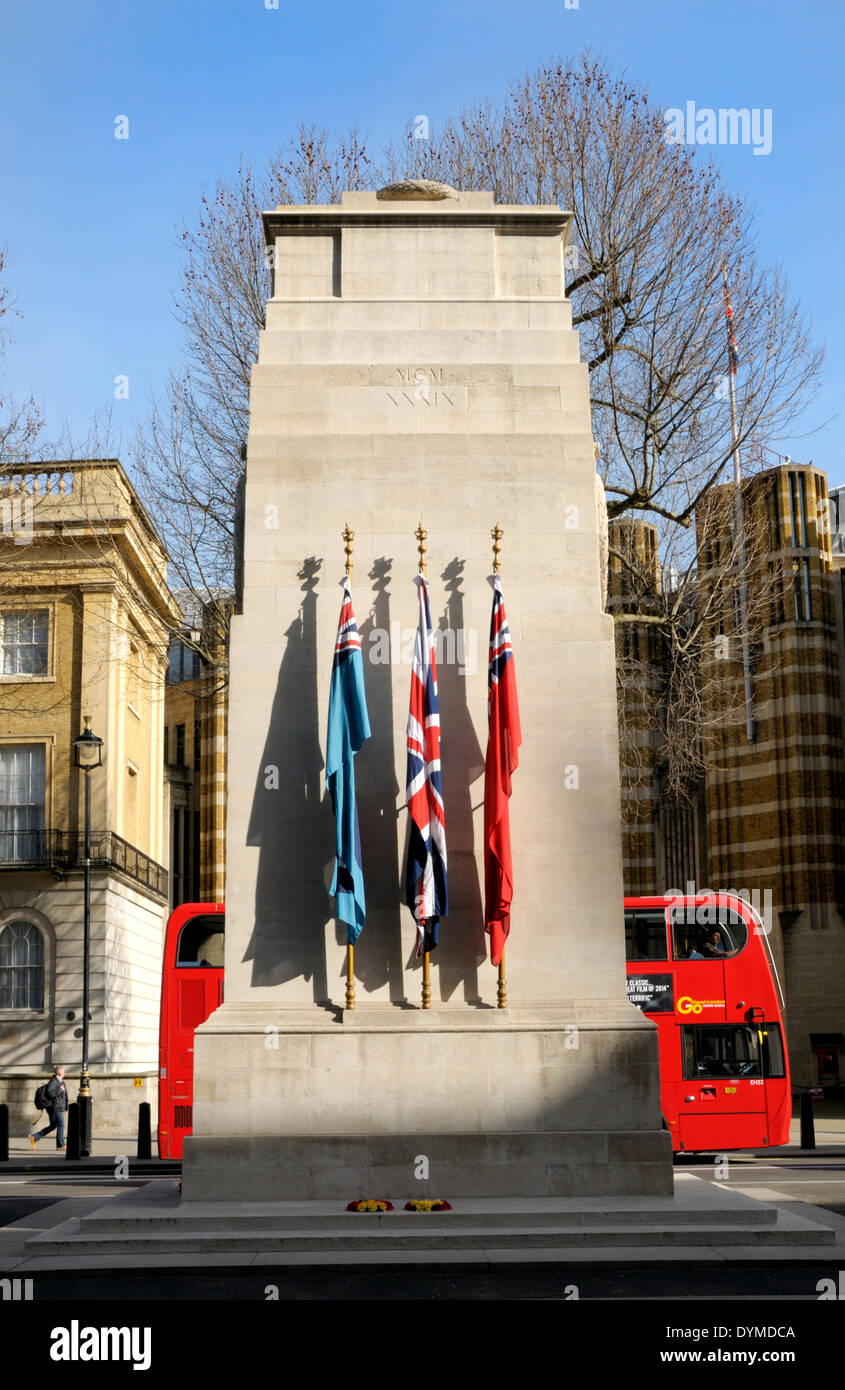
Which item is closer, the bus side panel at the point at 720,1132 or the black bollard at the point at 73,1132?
the bus side panel at the point at 720,1132

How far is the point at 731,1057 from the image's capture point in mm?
22656

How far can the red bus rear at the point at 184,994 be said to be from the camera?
22750 millimetres

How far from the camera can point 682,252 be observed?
27.0 m

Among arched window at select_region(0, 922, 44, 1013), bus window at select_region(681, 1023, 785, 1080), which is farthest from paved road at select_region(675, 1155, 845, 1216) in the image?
arched window at select_region(0, 922, 44, 1013)

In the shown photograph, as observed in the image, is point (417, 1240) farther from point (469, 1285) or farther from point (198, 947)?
point (198, 947)

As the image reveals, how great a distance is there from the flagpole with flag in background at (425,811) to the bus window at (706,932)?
380 inches

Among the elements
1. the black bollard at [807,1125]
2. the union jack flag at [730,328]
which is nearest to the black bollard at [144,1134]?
the black bollard at [807,1125]

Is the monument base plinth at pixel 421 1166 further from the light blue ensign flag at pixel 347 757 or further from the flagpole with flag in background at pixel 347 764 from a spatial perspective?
the light blue ensign flag at pixel 347 757

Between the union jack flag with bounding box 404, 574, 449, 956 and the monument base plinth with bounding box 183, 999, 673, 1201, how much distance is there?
961 millimetres

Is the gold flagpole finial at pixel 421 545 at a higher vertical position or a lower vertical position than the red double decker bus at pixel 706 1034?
higher

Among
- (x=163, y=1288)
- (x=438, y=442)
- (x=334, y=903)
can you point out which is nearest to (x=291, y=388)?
(x=438, y=442)

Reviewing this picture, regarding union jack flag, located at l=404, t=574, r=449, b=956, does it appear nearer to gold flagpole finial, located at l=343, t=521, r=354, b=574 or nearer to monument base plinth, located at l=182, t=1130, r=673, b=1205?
gold flagpole finial, located at l=343, t=521, r=354, b=574

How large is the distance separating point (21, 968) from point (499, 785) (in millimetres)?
25107

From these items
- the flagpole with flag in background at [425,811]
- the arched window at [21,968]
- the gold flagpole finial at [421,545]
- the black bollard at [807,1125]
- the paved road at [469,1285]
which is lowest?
the black bollard at [807,1125]
